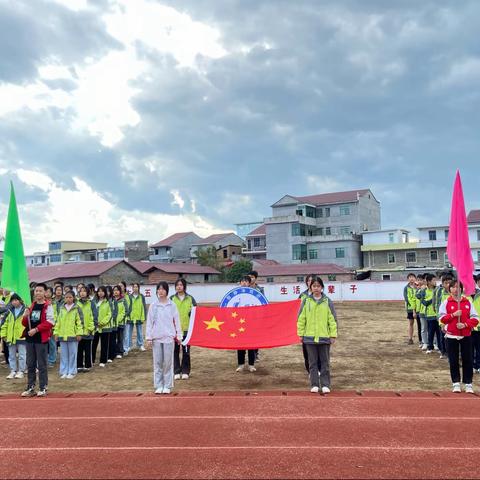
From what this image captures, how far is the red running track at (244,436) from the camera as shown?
484 cm

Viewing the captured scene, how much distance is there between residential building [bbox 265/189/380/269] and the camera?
186 ft

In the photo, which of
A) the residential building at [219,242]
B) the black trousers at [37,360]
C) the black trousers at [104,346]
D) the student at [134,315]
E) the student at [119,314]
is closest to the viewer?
the black trousers at [37,360]

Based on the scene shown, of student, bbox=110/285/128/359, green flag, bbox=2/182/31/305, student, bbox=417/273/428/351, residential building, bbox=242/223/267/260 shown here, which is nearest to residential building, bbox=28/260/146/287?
residential building, bbox=242/223/267/260

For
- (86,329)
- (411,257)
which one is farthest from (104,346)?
(411,257)

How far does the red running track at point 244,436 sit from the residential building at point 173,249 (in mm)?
63400

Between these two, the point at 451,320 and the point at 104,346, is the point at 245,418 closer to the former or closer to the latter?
Result: the point at 451,320

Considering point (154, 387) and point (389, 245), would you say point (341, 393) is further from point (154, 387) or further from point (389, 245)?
point (389, 245)

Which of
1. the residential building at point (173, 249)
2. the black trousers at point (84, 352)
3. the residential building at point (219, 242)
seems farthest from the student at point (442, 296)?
the residential building at point (173, 249)

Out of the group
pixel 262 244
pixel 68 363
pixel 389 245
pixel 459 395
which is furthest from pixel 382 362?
pixel 262 244

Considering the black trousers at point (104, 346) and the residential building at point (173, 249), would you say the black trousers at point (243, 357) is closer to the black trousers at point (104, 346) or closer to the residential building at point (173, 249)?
the black trousers at point (104, 346)

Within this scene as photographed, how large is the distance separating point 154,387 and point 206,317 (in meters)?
1.87

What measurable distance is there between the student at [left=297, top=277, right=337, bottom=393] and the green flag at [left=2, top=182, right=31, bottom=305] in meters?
4.73

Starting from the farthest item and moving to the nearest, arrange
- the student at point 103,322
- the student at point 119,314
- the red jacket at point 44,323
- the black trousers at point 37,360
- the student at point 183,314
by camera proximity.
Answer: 1. the student at point 119,314
2. the student at point 103,322
3. the student at point 183,314
4. the black trousers at point 37,360
5. the red jacket at point 44,323

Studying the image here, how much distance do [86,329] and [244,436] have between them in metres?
5.64
